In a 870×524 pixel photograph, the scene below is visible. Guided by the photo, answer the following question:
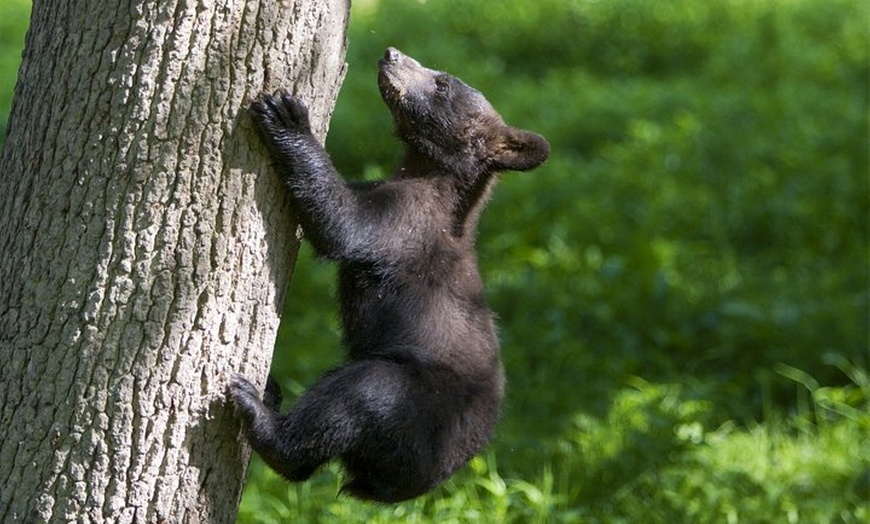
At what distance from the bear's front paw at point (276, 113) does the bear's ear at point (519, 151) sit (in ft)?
5.11

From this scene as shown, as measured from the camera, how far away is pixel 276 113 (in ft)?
13.0

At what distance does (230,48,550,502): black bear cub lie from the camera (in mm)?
4355

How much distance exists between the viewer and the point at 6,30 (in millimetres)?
14648

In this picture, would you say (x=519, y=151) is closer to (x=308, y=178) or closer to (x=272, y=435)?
(x=308, y=178)

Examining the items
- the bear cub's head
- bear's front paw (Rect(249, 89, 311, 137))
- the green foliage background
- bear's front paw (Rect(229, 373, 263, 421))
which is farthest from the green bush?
bear's front paw (Rect(249, 89, 311, 137))

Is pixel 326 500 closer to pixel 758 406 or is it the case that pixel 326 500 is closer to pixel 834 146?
pixel 758 406

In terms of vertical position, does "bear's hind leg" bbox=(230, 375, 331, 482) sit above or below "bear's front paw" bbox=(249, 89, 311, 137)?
below

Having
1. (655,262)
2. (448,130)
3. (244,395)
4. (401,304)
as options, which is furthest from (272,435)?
(655,262)

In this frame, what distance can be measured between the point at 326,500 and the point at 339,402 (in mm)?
1804

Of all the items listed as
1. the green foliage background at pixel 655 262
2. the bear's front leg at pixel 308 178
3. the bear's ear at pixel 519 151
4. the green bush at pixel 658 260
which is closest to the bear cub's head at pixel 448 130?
the bear's ear at pixel 519 151

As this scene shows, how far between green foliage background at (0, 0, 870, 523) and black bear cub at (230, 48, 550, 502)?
85cm

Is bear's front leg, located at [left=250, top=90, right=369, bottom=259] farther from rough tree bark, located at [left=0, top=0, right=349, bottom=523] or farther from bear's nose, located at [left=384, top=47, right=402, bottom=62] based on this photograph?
bear's nose, located at [left=384, top=47, right=402, bottom=62]

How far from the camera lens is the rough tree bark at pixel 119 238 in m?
3.79

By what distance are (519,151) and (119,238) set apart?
2.11 metres
